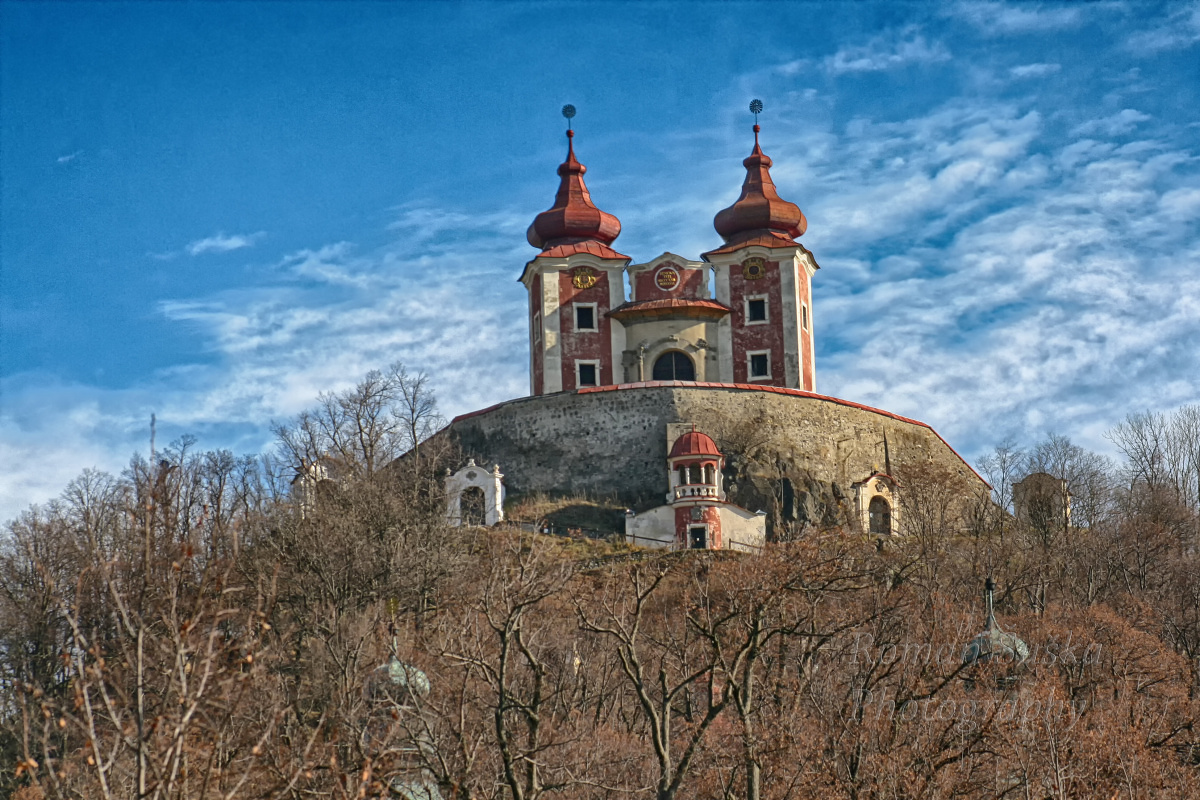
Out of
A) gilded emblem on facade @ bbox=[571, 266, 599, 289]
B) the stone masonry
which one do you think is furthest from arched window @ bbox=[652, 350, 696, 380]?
the stone masonry

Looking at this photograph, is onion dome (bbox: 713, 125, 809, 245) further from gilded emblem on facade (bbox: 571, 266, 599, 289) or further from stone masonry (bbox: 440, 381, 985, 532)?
stone masonry (bbox: 440, 381, 985, 532)

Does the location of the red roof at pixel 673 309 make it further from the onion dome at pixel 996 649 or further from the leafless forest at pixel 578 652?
the onion dome at pixel 996 649

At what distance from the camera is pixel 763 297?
55969mm

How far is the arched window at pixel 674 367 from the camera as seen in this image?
2158 inches

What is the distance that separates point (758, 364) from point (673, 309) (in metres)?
3.53

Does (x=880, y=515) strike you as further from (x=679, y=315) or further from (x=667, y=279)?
(x=667, y=279)

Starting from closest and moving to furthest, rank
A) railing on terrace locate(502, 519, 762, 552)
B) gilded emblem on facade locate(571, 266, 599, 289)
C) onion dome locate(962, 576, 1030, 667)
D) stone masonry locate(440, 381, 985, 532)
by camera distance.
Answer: onion dome locate(962, 576, 1030, 667) → railing on terrace locate(502, 519, 762, 552) → stone masonry locate(440, 381, 985, 532) → gilded emblem on facade locate(571, 266, 599, 289)

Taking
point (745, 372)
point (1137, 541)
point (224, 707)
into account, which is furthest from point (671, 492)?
point (224, 707)

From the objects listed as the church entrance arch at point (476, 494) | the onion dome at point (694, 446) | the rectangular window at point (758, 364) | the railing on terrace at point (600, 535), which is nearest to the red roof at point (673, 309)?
the rectangular window at point (758, 364)

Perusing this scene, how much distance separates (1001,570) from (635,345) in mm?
17278

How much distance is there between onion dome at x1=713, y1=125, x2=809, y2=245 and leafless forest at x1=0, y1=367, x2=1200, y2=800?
11859mm

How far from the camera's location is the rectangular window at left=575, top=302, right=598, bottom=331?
5591cm

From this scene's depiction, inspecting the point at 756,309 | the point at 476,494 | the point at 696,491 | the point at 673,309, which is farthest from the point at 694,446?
the point at 756,309

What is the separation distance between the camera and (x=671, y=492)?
47.4 m
